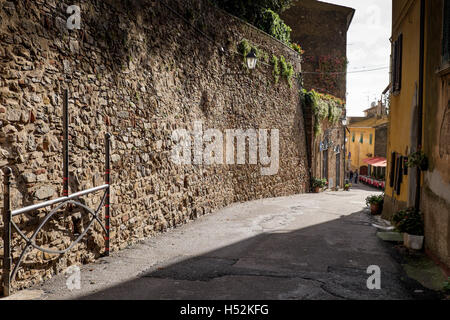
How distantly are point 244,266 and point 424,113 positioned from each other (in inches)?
154

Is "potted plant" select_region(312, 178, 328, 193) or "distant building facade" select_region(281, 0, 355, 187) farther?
"distant building facade" select_region(281, 0, 355, 187)

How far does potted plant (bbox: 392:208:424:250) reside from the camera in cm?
629

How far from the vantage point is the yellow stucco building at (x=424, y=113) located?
17.8ft

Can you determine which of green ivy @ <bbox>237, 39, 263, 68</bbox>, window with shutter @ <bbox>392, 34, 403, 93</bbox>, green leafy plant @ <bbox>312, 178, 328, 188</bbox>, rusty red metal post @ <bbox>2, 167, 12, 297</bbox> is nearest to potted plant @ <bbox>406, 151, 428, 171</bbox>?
window with shutter @ <bbox>392, 34, 403, 93</bbox>

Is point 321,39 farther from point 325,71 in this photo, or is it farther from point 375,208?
point 375,208

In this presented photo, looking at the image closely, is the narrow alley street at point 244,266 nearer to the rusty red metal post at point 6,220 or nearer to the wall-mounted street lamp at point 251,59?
the rusty red metal post at point 6,220

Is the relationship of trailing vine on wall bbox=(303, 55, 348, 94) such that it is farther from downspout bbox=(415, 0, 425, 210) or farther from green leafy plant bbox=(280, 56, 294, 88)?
downspout bbox=(415, 0, 425, 210)

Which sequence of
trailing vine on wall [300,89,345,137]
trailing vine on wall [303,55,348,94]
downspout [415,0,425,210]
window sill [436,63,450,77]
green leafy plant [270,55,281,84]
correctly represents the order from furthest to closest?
trailing vine on wall [303,55,348,94], trailing vine on wall [300,89,345,137], green leafy plant [270,55,281,84], downspout [415,0,425,210], window sill [436,63,450,77]

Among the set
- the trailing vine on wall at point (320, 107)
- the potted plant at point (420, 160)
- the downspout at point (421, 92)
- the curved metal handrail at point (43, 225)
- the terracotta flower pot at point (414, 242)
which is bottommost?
the terracotta flower pot at point (414, 242)

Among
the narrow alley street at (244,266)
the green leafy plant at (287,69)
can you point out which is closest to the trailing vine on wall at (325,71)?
the green leafy plant at (287,69)

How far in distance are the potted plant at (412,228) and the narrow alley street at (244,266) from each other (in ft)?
1.29

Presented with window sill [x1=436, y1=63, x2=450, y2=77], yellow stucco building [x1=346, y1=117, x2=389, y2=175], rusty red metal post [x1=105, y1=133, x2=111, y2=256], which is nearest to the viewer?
window sill [x1=436, y1=63, x2=450, y2=77]

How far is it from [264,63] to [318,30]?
15064mm

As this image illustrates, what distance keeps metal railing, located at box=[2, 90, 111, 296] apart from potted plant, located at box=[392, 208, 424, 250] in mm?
4638
